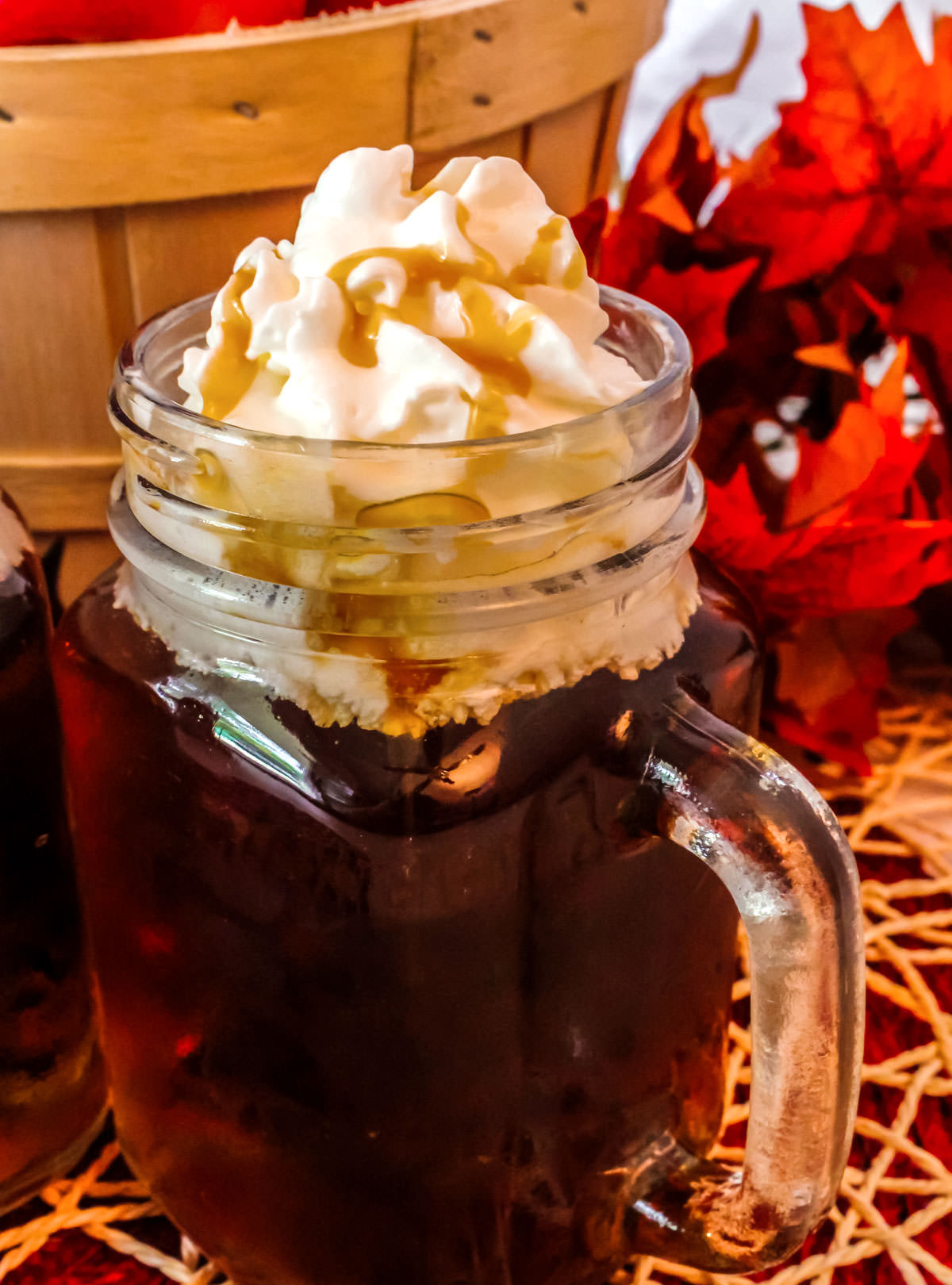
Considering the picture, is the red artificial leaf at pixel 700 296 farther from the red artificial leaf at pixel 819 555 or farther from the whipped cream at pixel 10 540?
the whipped cream at pixel 10 540

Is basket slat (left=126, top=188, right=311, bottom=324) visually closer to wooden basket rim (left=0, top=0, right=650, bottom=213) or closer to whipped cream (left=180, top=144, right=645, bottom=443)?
wooden basket rim (left=0, top=0, right=650, bottom=213)

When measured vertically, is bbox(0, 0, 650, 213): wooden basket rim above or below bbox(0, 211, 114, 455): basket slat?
above

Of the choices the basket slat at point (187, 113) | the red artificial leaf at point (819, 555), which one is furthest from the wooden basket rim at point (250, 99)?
the red artificial leaf at point (819, 555)

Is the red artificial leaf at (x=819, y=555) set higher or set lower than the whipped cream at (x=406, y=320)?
lower

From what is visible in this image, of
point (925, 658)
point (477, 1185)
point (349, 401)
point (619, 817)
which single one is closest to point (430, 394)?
point (349, 401)

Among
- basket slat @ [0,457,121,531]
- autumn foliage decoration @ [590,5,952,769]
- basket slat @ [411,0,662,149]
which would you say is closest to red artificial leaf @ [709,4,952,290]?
autumn foliage decoration @ [590,5,952,769]

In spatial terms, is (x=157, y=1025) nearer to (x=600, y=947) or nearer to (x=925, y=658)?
(x=600, y=947)
